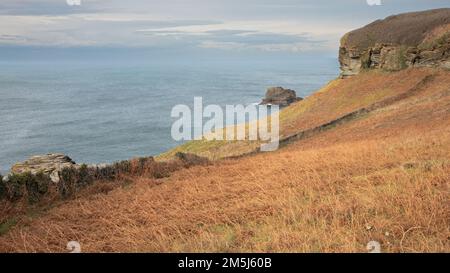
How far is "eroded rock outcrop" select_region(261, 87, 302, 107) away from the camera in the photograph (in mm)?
129550

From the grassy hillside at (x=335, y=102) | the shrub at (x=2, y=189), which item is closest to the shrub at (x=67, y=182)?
the shrub at (x=2, y=189)

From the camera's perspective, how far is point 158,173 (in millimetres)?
15523

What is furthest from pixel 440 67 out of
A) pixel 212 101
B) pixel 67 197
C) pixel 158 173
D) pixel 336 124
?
pixel 212 101

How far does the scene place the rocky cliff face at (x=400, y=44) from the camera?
42500 millimetres

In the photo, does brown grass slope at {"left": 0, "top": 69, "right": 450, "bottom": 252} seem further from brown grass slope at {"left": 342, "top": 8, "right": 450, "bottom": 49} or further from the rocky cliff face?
brown grass slope at {"left": 342, "top": 8, "right": 450, "bottom": 49}

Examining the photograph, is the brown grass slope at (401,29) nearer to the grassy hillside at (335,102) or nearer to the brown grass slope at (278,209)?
the grassy hillside at (335,102)

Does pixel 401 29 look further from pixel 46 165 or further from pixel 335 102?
pixel 46 165

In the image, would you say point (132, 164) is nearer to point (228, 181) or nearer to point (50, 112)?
point (228, 181)

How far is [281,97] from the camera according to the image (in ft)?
433

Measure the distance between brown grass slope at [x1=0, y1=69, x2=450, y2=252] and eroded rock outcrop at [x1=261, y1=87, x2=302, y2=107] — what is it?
Answer: 114323 millimetres

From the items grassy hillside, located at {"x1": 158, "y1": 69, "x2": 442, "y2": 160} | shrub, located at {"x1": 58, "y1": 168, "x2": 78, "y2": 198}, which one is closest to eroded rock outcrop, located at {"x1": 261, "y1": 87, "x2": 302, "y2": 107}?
grassy hillside, located at {"x1": 158, "y1": 69, "x2": 442, "y2": 160}

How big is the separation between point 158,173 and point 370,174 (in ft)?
24.5

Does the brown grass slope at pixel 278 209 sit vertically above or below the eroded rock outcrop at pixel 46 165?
above

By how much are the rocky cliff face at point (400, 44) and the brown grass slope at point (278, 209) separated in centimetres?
3014
